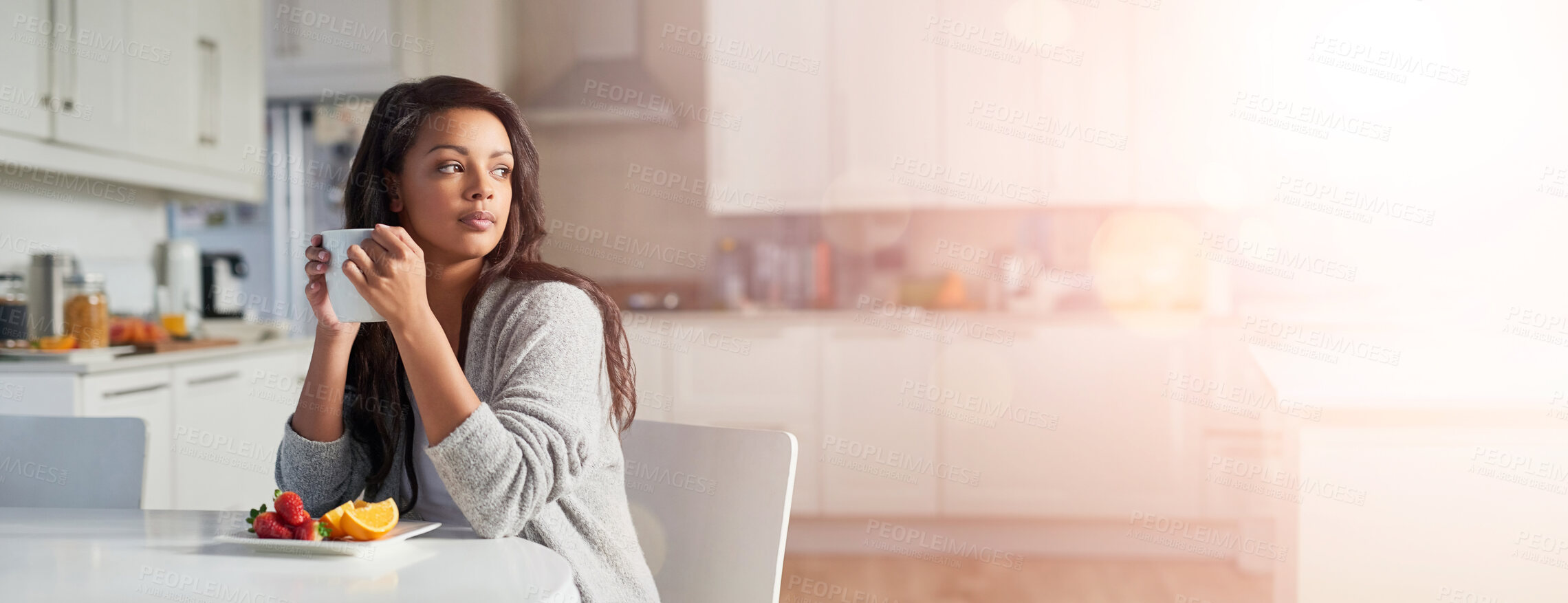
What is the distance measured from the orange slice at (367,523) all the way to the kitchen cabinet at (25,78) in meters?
1.94

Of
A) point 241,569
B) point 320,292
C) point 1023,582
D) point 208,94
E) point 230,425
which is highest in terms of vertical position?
point 208,94

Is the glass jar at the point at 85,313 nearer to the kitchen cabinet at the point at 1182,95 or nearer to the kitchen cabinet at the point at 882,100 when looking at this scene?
the kitchen cabinet at the point at 882,100

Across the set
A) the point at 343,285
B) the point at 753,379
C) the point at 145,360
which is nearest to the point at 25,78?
the point at 145,360

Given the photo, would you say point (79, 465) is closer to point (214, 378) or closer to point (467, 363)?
point (467, 363)

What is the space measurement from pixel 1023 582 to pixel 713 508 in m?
2.15

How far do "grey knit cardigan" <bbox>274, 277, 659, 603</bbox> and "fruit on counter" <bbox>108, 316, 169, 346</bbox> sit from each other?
1.75 meters

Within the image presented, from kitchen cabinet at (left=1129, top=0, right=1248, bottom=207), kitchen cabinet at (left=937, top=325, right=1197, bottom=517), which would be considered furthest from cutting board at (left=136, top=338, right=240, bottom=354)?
kitchen cabinet at (left=1129, top=0, right=1248, bottom=207)

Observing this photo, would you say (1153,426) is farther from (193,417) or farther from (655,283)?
(193,417)

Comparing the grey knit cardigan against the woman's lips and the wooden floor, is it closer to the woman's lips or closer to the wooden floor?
the woman's lips

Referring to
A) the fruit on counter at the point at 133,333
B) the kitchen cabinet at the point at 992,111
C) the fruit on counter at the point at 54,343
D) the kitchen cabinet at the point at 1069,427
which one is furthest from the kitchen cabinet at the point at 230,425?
the kitchen cabinet at the point at 992,111

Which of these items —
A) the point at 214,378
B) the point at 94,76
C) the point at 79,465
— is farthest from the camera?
the point at 214,378

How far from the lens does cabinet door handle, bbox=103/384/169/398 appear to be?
7.13ft

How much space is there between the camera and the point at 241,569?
0.77m

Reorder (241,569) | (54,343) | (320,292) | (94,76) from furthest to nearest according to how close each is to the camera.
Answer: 1. (94,76)
2. (54,343)
3. (320,292)
4. (241,569)
